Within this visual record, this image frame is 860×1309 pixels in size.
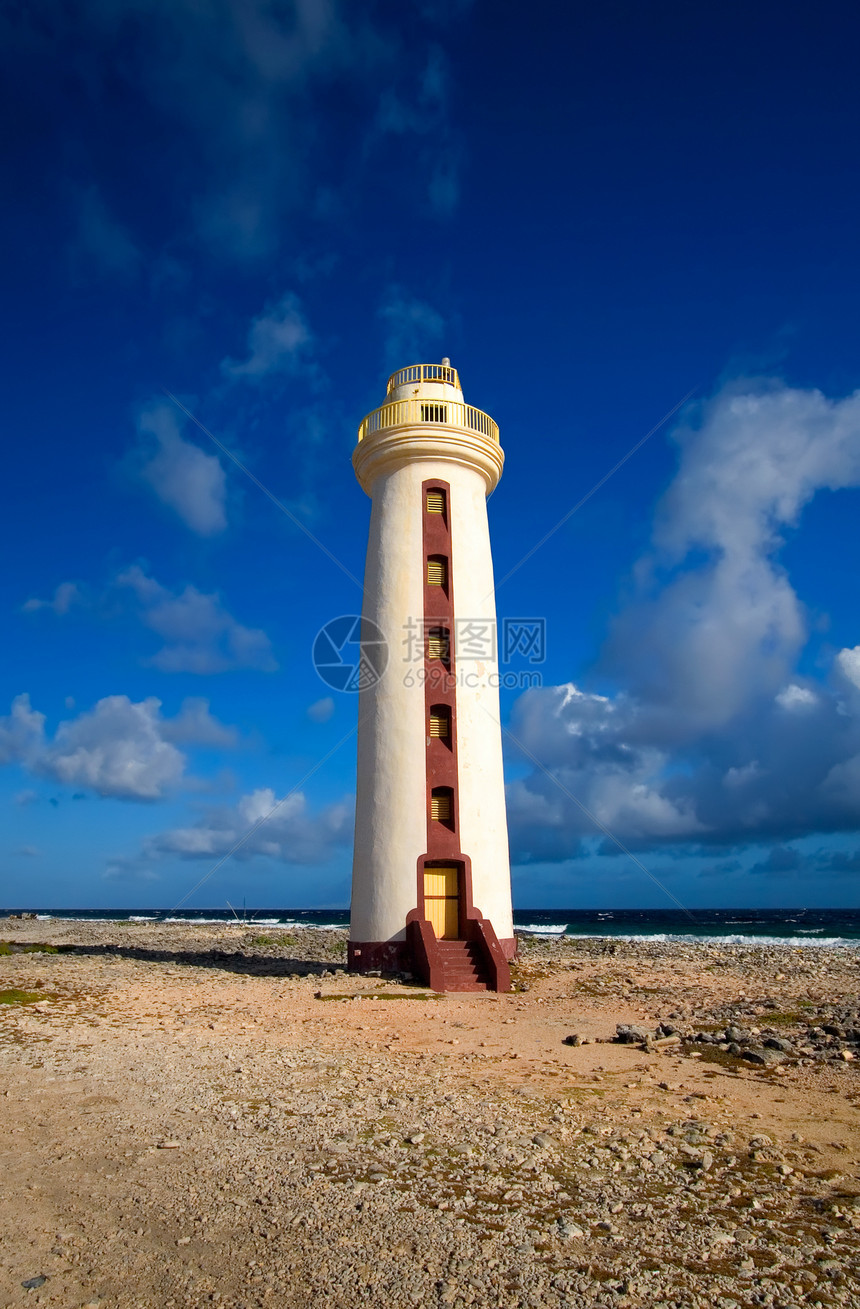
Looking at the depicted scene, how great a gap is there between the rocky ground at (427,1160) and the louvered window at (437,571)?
1061cm

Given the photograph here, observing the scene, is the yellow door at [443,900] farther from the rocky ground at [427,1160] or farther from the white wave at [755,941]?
the white wave at [755,941]

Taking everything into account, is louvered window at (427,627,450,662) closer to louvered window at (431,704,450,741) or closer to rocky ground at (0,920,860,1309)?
louvered window at (431,704,450,741)

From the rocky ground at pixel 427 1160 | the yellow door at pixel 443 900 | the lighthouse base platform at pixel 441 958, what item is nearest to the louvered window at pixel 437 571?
the yellow door at pixel 443 900

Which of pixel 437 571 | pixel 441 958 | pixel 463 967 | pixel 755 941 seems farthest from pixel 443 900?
pixel 755 941

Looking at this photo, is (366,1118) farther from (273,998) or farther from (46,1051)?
(273,998)

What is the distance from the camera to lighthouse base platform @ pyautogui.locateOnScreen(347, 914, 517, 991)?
674 inches

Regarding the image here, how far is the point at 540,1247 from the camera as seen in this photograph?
5172 millimetres

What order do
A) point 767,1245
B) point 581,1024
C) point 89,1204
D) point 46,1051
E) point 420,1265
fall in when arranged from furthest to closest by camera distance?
point 581,1024 → point 46,1051 → point 89,1204 → point 767,1245 → point 420,1265

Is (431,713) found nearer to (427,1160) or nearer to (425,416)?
(425,416)

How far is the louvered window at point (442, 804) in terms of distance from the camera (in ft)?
63.1

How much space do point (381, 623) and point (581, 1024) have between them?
10.6 metres

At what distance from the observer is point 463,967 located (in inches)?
695

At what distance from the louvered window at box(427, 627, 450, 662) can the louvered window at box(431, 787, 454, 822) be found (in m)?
3.23

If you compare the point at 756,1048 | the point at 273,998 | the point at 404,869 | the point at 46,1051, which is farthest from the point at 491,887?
the point at 46,1051
